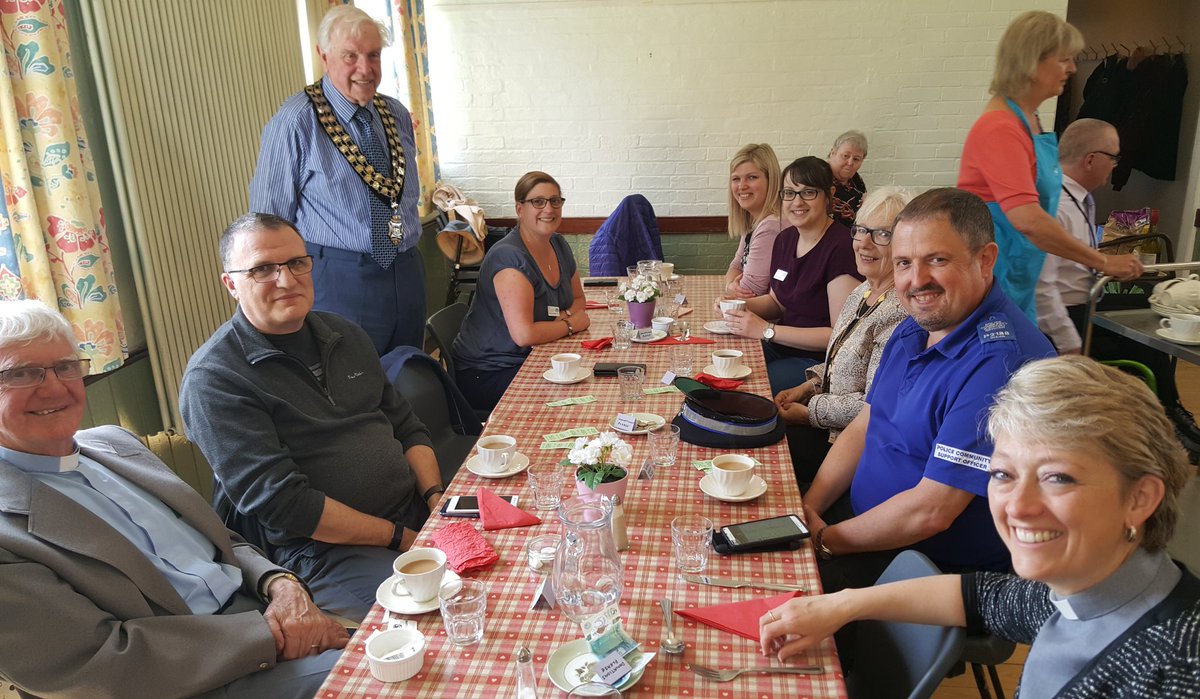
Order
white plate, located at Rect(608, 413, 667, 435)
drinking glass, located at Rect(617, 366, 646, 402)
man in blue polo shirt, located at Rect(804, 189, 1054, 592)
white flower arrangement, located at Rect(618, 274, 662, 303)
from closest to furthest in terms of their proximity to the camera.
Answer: man in blue polo shirt, located at Rect(804, 189, 1054, 592)
white plate, located at Rect(608, 413, 667, 435)
drinking glass, located at Rect(617, 366, 646, 402)
white flower arrangement, located at Rect(618, 274, 662, 303)

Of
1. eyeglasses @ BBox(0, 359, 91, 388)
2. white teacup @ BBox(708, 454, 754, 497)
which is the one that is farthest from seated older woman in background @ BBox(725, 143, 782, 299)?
eyeglasses @ BBox(0, 359, 91, 388)

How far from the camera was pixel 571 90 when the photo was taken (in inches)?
234

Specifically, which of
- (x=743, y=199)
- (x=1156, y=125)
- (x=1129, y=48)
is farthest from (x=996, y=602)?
(x=1129, y=48)

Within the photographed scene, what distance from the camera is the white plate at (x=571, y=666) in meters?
1.19

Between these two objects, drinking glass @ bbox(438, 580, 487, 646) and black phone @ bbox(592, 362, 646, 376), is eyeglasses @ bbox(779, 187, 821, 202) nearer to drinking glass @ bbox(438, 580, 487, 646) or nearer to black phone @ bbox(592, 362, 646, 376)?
black phone @ bbox(592, 362, 646, 376)

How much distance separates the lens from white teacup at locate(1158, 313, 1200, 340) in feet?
9.15

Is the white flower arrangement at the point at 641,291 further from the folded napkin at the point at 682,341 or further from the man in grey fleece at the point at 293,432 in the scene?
the man in grey fleece at the point at 293,432

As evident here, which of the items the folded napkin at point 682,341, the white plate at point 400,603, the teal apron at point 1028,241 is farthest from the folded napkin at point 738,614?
the teal apron at point 1028,241

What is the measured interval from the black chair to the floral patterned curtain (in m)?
2.36

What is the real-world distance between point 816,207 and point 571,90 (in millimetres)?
3140

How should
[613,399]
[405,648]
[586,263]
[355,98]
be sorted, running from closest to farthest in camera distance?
[405,648] → [613,399] → [355,98] → [586,263]

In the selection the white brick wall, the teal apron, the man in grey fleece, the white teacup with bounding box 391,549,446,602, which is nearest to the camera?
the white teacup with bounding box 391,549,446,602

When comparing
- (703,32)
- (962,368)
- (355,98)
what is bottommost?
(962,368)

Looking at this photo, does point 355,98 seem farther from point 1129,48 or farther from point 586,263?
point 1129,48
